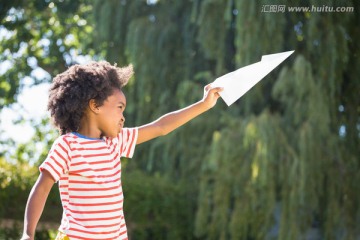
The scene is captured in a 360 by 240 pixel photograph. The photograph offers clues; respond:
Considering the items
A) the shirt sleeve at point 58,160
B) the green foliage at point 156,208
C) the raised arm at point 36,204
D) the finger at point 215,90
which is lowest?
the green foliage at point 156,208

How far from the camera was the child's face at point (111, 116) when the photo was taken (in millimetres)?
2486

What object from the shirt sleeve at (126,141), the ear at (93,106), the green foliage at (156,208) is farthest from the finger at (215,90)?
the green foliage at (156,208)

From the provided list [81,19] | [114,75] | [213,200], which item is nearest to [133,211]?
[213,200]

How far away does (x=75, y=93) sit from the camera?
2.44 m

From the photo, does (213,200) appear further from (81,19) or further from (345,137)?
(81,19)

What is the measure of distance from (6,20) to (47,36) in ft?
9.36

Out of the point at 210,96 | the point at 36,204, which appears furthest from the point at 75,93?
the point at 210,96

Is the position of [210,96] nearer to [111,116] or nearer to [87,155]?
[111,116]

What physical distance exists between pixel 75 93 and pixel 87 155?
20 cm

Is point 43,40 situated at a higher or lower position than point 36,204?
higher

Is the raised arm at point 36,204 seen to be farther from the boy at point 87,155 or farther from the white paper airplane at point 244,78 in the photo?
the white paper airplane at point 244,78

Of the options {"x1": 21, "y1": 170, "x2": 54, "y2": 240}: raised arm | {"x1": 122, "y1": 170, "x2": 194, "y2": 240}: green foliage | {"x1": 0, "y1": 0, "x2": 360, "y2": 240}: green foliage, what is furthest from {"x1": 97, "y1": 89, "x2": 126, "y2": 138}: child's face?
{"x1": 122, "y1": 170, "x2": 194, "y2": 240}: green foliage

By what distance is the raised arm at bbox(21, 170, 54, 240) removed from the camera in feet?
7.30

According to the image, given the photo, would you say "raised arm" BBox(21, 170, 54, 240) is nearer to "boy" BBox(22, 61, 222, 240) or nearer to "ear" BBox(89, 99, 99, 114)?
"boy" BBox(22, 61, 222, 240)
